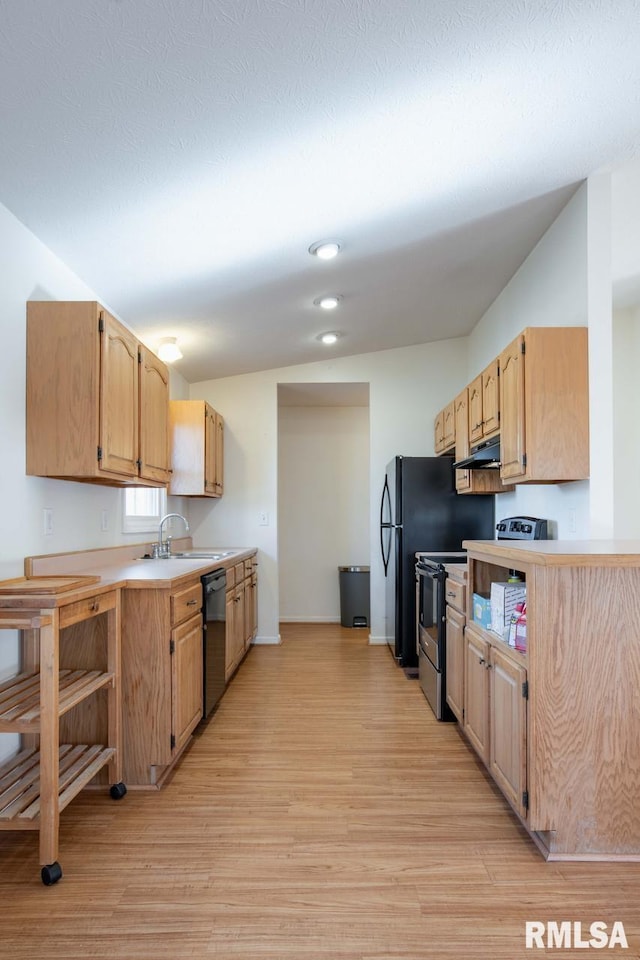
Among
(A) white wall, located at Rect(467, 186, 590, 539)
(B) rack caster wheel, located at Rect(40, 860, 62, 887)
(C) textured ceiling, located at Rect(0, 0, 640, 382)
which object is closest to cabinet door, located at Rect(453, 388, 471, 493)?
(A) white wall, located at Rect(467, 186, 590, 539)

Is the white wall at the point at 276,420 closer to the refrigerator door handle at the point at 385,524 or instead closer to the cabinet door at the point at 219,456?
the cabinet door at the point at 219,456

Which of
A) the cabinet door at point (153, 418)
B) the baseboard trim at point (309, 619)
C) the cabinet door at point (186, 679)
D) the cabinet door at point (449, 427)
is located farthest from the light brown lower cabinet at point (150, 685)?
the baseboard trim at point (309, 619)

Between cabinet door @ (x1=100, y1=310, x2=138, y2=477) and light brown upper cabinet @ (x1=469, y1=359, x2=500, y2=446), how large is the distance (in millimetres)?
1935

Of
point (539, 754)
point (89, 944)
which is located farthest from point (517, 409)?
point (89, 944)

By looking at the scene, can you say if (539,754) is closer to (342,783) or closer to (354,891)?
(354,891)

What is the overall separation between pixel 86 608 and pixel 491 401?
236 cm

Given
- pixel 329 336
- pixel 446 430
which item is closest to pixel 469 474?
pixel 446 430

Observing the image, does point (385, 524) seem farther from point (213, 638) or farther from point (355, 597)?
point (213, 638)

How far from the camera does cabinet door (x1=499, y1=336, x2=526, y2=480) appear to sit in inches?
109

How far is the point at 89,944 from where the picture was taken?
1.51 metres

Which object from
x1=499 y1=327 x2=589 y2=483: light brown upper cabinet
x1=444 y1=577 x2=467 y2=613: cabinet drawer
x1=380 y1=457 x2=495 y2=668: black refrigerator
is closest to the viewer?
x1=499 y1=327 x2=589 y2=483: light brown upper cabinet

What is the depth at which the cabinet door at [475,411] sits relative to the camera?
3526 millimetres

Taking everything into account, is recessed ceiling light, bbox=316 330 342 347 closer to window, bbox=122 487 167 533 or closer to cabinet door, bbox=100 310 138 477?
window, bbox=122 487 167 533

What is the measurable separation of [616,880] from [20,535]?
2.43 meters
